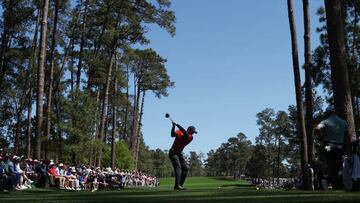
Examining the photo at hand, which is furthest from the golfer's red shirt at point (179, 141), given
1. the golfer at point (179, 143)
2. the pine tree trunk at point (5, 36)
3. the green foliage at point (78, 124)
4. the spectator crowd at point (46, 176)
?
the pine tree trunk at point (5, 36)

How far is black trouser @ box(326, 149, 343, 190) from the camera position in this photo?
35.0 feet

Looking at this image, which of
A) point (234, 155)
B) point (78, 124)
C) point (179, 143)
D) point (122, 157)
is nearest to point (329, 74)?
point (78, 124)

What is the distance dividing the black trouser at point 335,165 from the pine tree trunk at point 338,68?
2.13 meters

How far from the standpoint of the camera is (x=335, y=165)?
10.8m

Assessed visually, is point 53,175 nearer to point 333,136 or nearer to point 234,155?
point 333,136

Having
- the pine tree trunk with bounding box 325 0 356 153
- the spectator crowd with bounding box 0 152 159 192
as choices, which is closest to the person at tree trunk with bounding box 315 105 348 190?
the pine tree trunk with bounding box 325 0 356 153

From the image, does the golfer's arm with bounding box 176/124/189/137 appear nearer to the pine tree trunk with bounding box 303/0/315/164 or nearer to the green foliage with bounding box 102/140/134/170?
the pine tree trunk with bounding box 303/0/315/164

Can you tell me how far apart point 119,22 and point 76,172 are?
13.9 m

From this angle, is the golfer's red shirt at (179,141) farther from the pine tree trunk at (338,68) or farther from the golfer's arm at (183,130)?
the pine tree trunk at (338,68)

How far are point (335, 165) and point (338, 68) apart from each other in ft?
11.7

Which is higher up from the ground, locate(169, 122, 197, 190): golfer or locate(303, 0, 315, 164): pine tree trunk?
locate(303, 0, 315, 164): pine tree trunk

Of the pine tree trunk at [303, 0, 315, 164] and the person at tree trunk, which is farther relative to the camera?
the pine tree trunk at [303, 0, 315, 164]

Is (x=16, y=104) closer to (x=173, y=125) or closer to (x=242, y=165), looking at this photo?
(x=173, y=125)

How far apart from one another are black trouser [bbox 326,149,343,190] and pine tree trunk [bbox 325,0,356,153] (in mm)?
2131
